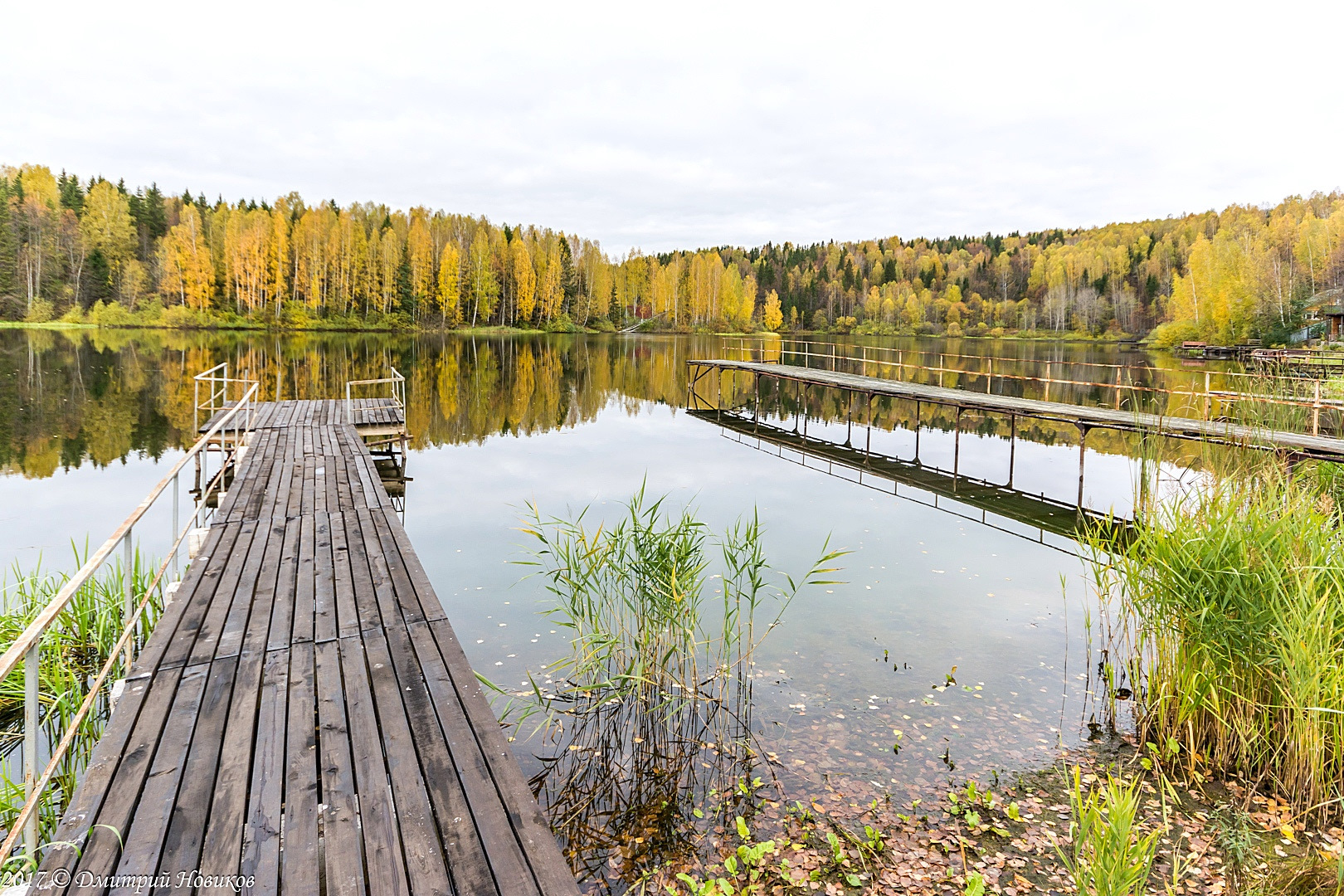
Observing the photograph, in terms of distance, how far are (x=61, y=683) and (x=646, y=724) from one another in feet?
12.6

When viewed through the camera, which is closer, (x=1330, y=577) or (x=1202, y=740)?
(x=1330, y=577)

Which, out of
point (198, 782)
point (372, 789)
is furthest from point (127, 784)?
point (372, 789)

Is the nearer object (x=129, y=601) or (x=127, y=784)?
(x=127, y=784)

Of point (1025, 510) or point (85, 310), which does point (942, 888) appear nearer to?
point (1025, 510)

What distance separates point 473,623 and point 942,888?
4.93m

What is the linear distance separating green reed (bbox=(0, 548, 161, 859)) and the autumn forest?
6148 cm

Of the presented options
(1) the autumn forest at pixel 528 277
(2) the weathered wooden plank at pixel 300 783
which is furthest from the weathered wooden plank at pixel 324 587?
(1) the autumn forest at pixel 528 277

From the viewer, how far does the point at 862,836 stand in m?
4.24

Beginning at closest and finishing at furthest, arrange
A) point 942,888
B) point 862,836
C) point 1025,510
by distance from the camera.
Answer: point 942,888
point 862,836
point 1025,510

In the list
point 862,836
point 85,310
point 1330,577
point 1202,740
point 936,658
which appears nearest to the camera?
point 862,836

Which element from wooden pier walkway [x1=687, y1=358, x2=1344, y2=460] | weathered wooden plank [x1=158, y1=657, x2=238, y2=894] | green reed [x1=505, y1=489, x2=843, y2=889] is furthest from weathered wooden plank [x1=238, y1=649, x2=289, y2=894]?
wooden pier walkway [x1=687, y1=358, x2=1344, y2=460]

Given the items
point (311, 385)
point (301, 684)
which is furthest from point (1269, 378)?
point (311, 385)

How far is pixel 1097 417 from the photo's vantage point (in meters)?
13.4

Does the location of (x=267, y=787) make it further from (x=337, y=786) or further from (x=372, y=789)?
(x=372, y=789)
